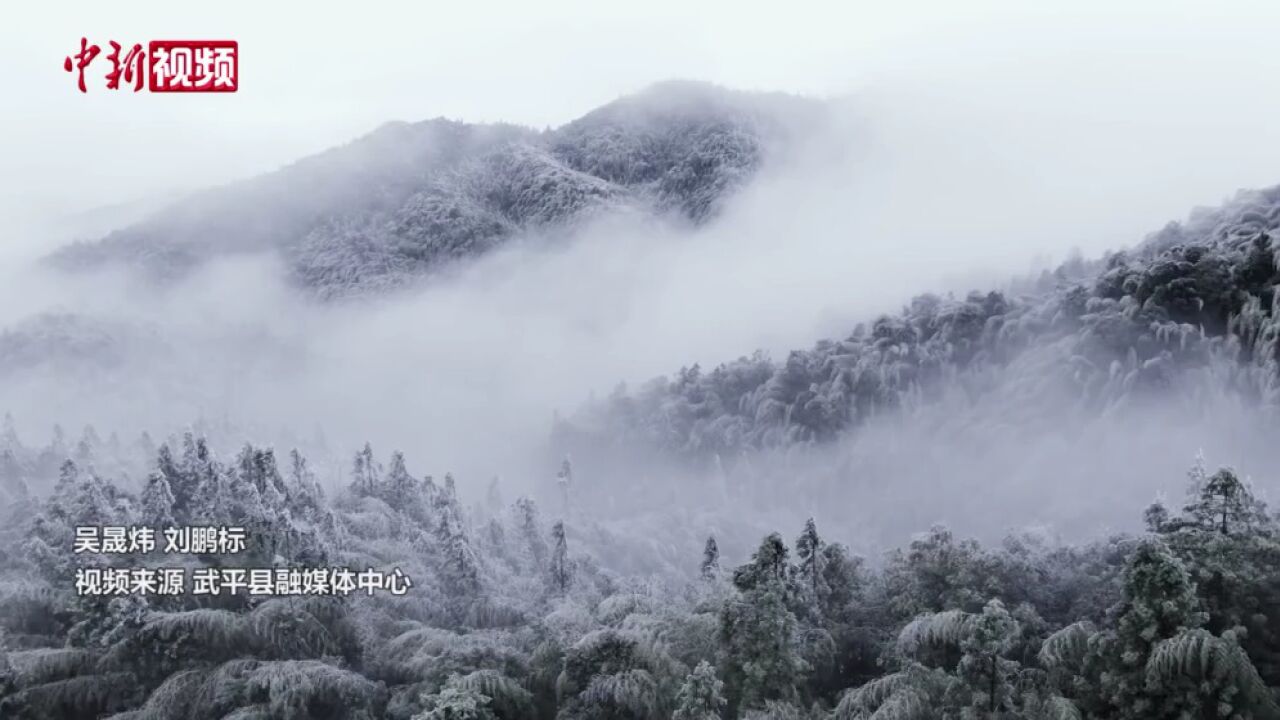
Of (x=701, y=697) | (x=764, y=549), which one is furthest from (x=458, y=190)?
(x=701, y=697)

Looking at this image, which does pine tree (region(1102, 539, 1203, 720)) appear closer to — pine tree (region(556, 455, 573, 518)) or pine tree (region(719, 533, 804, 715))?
pine tree (region(719, 533, 804, 715))

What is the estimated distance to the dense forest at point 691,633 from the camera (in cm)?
1733

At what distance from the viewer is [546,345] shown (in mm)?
105062

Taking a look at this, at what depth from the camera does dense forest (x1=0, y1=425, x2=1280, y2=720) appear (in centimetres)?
1733

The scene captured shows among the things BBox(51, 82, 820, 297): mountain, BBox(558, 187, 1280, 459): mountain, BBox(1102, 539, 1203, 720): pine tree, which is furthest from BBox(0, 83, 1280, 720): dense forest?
BBox(51, 82, 820, 297): mountain

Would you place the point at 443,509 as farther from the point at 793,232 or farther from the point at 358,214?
the point at 358,214

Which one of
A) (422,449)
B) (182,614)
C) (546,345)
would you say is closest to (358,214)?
(546,345)

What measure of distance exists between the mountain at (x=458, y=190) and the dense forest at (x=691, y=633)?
93559 millimetres

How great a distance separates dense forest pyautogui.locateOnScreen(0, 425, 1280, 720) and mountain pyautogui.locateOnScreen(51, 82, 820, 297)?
3683 inches

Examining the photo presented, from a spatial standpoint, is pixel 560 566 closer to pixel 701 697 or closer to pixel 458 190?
pixel 701 697

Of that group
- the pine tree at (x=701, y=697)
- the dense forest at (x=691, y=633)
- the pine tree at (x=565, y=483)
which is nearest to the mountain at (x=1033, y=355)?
the pine tree at (x=565, y=483)

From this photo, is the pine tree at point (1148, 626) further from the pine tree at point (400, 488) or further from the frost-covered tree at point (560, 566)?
the pine tree at point (400, 488)

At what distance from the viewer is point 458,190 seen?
12888 centimetres

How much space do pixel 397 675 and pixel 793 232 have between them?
101m
